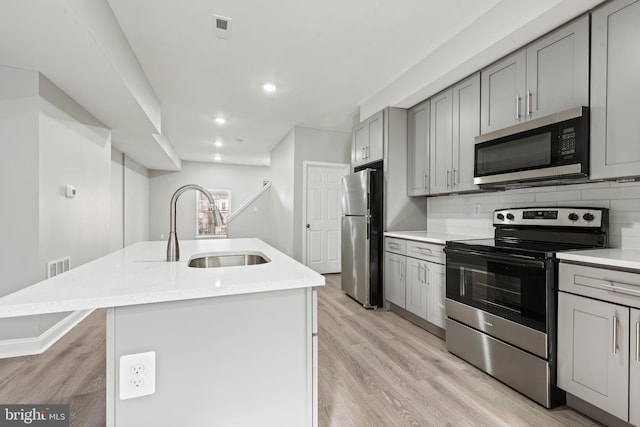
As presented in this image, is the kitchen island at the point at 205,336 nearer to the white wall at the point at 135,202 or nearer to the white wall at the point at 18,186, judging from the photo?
the white wall at the point at 18,186

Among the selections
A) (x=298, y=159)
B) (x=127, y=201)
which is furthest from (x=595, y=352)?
(x=127, y=201)

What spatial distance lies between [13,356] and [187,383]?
2377mm

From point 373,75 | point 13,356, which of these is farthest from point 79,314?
point 373,75

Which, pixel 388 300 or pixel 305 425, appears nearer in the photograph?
pixel 305 425

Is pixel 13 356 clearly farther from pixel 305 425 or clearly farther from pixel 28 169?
pixel 305 425

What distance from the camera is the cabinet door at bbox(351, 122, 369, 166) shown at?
3.85 meters

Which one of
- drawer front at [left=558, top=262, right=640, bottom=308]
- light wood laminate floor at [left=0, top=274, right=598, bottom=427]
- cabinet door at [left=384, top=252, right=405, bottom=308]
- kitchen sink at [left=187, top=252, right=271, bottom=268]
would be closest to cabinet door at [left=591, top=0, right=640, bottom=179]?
drawer front at [left=558, top=262, right=640, bottom=308]

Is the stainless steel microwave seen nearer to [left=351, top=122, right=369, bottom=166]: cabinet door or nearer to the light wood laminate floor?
the light wood laminate floor

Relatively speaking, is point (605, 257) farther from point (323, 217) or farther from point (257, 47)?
point (323, 217)

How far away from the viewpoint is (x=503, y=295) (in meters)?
1.95

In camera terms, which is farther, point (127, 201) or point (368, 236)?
point (127, 201)

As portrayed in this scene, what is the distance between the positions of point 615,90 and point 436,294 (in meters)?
1.82

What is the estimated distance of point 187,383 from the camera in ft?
3.53

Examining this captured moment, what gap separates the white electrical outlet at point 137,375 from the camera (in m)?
1.00
